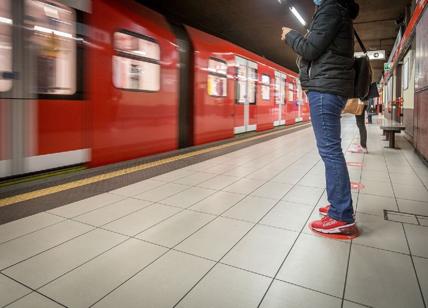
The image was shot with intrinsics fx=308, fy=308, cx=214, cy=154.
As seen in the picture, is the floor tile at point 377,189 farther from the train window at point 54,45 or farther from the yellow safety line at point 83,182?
the train window at point 54,45

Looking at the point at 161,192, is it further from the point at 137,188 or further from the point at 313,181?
the point at 313,181

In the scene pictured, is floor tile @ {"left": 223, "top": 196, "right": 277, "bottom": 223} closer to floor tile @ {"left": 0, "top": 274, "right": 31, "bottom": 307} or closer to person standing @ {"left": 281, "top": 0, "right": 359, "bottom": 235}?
person standing @ {"left": 281, "top": 0, "right": 359, "bottom": 235}

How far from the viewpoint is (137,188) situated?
3238mm

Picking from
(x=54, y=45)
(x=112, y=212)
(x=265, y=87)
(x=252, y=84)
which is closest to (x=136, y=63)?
(x=54, y=45)

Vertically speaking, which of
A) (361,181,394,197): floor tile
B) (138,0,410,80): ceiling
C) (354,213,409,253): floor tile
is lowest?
(354,213,409,253): floor tile

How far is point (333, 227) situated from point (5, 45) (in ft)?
10.5

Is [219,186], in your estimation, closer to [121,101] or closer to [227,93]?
[121,101]

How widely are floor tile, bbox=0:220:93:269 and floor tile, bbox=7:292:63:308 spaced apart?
396 mm

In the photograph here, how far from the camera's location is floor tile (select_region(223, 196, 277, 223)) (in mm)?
2480

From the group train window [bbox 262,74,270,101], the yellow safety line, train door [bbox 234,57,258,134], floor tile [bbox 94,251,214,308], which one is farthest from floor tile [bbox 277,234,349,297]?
train window [bbox 262,74,270,101]

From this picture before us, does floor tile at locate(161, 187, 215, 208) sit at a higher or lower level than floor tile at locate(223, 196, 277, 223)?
higher

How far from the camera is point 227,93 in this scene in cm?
688

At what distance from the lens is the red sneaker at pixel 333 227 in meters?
2.08

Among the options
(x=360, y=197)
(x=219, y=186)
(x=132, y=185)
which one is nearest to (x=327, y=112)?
(x=360, y=197)
